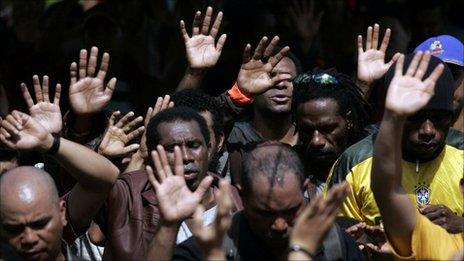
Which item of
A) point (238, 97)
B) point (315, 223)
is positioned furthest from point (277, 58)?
point (315, 223)

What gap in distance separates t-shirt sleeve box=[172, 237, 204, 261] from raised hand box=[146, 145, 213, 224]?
Answer: 0.15m

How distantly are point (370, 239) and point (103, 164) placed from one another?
136 centimetres

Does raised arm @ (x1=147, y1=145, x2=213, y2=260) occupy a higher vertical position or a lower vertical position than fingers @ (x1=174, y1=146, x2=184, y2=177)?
lower

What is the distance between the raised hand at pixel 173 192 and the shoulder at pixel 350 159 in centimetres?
129

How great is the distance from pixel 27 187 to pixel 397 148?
1677 mm

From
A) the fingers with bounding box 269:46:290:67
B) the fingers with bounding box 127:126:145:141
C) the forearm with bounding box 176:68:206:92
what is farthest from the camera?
the forearm with bounding box 176:68:206:92

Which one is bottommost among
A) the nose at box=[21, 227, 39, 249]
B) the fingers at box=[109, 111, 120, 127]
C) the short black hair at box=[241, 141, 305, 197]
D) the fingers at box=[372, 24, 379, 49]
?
the fingers at box=[109, 111, 120, 127]

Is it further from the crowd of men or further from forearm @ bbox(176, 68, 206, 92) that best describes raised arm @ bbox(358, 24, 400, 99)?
forearm @ bbox(176, 68, 206, 92)

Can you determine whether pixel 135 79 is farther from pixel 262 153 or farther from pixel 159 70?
pixel 262 153

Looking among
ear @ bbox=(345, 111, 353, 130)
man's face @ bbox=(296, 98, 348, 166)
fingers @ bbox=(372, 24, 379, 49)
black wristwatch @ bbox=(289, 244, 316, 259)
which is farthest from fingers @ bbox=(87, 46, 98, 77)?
black wristwatch @ bbox=(289, 244, 316, 259)

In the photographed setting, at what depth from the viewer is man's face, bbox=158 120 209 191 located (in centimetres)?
704

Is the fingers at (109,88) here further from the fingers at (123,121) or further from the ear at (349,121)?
the ear at (349,121)

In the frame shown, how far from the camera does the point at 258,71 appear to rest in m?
8.19

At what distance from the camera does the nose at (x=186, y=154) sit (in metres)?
7.05
